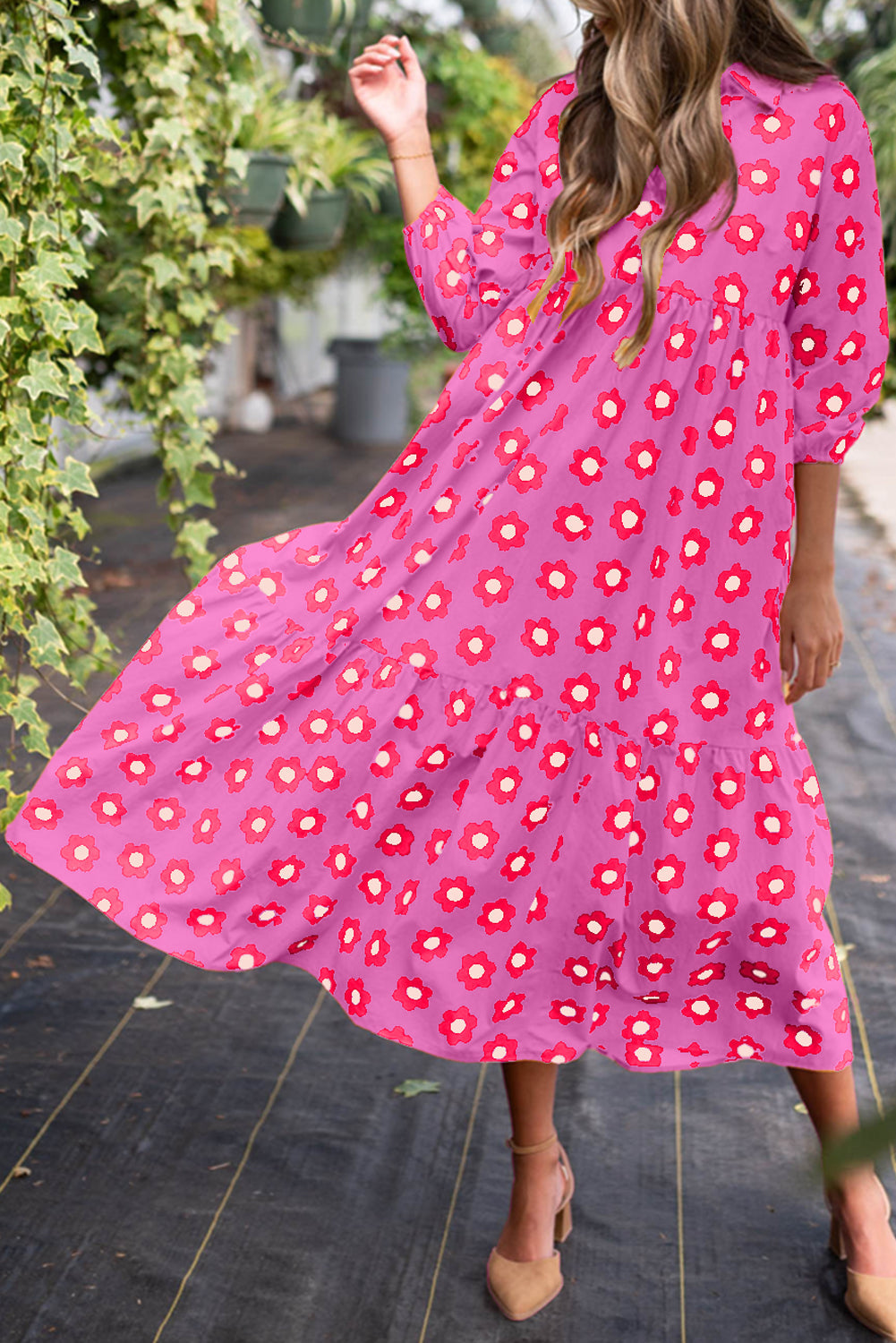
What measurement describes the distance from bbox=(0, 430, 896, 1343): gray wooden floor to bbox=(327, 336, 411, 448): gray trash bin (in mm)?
7481

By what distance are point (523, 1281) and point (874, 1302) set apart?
1.37 ft

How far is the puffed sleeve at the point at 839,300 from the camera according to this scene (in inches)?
57.1

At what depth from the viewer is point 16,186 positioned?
171 centimetres

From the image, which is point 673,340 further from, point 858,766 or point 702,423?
point 858,766

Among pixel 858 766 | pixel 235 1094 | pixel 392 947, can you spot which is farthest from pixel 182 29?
pixel 858 766

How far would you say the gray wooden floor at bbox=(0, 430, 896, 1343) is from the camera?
171cm

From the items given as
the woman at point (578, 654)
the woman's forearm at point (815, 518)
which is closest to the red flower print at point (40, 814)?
the woman at point (578, 654)

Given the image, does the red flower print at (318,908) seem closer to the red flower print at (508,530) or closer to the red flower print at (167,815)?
the red flower print at (167,815)

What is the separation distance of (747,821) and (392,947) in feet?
1.38

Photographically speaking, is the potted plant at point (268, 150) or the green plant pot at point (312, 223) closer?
the potted plant at point (268, 150)

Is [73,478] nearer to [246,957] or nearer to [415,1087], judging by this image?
[246,957]

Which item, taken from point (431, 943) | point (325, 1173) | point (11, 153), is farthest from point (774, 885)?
point (11, 153)

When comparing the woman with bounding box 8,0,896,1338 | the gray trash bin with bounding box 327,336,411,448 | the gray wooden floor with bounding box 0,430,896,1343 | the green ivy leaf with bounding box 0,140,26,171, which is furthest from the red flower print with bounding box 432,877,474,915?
the gray trash bin with bounding box 327,336,411,448

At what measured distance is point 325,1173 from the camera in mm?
1986
